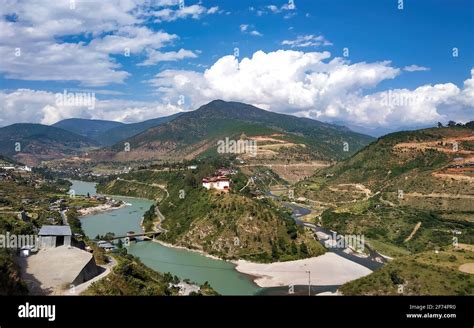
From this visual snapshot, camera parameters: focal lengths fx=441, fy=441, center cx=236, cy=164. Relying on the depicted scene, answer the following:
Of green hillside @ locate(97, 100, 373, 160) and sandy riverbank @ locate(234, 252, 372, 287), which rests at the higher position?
green hillside @ locate(97, 100, 373, 160)

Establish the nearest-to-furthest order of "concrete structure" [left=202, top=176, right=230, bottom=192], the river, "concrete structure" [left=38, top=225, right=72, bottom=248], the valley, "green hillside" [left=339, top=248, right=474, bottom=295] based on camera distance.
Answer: "concrete structure" [left=38, top=225, right=72, bottom=248]
"green hillside" [left=339, top=248, right=474, bottom=295]
the valley
the river
"concrete structure" [left=202, top=176, right=230, bottom=192]

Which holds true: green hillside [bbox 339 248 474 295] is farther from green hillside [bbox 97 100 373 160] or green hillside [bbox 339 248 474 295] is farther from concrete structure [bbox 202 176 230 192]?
green hillside [bbox 97 100 373 160]

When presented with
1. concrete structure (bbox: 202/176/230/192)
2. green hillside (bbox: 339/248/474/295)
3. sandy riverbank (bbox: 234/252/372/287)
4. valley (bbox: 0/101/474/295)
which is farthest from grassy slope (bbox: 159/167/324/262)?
green hillside (bbox: 339/248/474/295)

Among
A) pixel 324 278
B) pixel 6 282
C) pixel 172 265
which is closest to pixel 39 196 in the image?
pixel 172 265

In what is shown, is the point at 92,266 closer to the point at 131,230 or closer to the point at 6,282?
the point at 6,282

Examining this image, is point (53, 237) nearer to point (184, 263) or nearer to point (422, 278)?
point (184, 263)
